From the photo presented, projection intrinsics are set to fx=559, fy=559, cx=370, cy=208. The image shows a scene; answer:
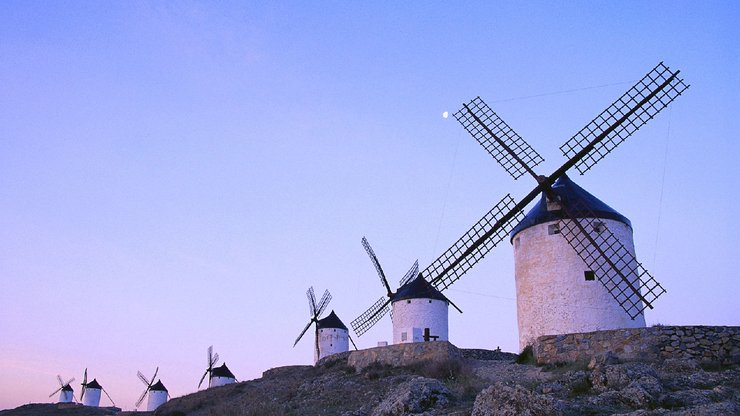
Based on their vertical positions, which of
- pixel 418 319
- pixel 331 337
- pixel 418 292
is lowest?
pixel 331 337

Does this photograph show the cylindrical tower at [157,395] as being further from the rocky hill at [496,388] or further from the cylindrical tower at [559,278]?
the cylindrical tower at [559,278]

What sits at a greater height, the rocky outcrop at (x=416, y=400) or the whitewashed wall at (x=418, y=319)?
the whitewashed wall at (x=418, y=319)

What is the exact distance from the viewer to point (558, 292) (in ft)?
58.4

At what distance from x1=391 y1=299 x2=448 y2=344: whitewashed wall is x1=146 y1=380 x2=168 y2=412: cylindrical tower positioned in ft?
110

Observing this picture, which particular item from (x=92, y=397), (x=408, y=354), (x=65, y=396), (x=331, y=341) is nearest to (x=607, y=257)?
(x=408, y=354)

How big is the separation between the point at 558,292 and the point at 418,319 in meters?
10.1

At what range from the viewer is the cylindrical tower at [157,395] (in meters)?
51.0

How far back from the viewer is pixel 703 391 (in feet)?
26.9

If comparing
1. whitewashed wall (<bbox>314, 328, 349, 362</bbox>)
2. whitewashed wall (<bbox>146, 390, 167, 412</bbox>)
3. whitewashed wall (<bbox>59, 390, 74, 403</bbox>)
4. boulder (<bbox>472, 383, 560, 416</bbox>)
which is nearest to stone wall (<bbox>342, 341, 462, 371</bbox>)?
boulder (<bbox>472, 383, 560, 416</bbox>)

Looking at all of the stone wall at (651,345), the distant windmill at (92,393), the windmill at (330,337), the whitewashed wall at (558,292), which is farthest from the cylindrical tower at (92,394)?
the stone wall at (651,345)

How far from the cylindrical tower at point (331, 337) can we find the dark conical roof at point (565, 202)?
2097cm

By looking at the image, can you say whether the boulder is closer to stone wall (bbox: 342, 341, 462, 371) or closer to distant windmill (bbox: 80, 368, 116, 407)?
stone wall (bbox: 342, 341, 462, 371)

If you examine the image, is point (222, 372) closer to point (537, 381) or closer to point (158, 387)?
point (158, 387)

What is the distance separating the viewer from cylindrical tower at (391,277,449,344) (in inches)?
1052
